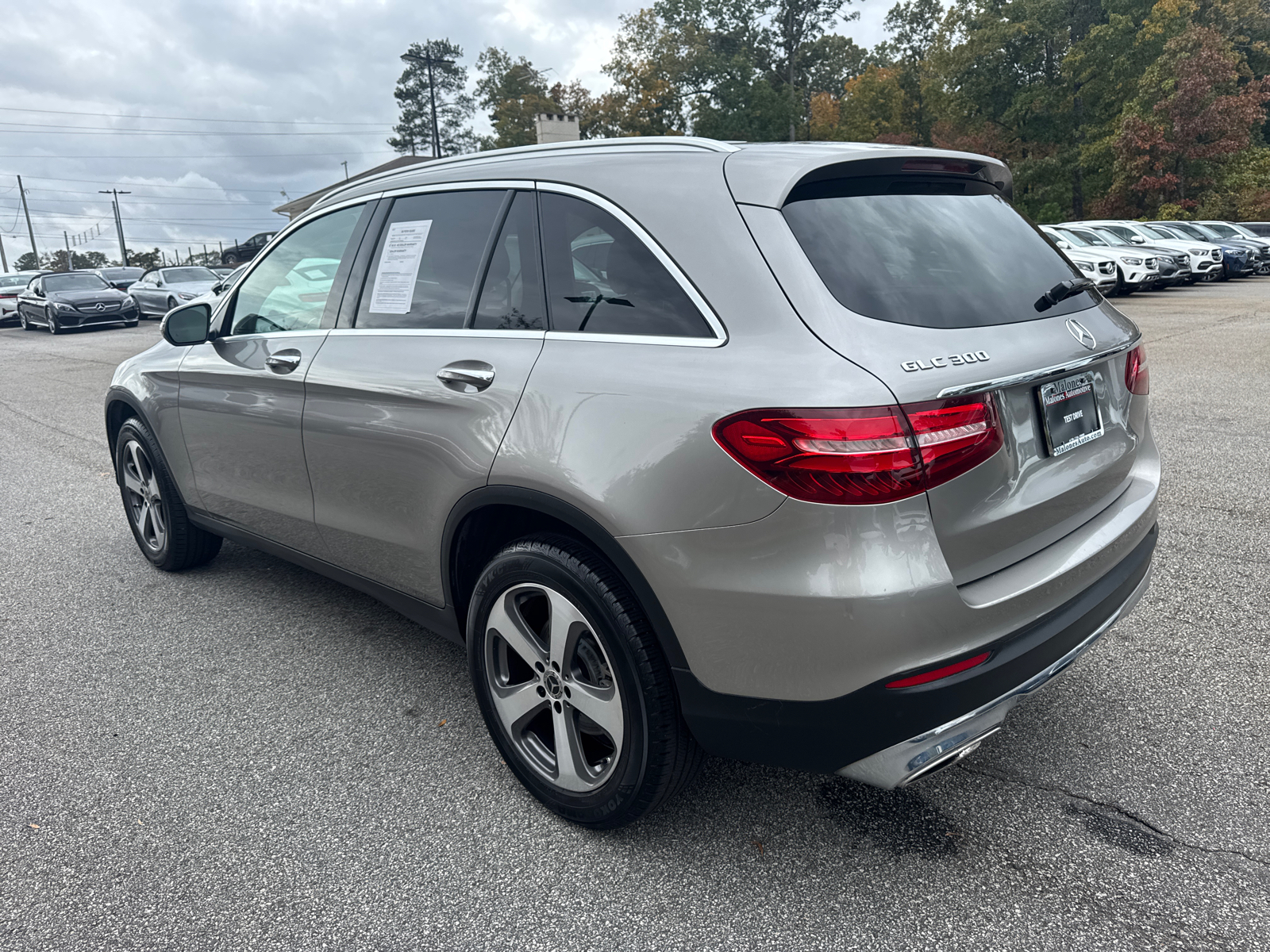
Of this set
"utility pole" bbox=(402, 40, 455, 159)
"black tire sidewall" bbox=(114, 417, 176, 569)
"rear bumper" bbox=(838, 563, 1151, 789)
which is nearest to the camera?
"rear bumper" bbox=(838, 563, 1151, 789)

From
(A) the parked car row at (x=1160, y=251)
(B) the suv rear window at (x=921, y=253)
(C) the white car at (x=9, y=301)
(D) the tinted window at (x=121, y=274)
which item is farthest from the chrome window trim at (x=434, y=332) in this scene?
(D) the tinted window at (x=121, y=274)

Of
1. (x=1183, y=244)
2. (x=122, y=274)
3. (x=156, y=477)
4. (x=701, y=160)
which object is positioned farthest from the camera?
(x=122, y=274)

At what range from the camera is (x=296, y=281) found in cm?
353

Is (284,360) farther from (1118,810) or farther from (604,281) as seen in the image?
(1118,810)

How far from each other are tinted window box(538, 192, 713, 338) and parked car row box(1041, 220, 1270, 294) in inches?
744

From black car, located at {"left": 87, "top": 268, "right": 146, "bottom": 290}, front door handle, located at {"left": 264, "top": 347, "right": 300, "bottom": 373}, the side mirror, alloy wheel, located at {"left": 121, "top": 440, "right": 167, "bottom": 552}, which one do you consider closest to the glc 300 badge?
front door handle, located at {"left": 264, "top": 347, "right": 300, "bottom": 373}

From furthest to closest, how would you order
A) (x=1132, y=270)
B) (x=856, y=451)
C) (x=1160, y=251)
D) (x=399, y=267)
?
1. (x=1160, y=251)
2. (x=1132, y=270)
3. (x=399, y=267)
4. (x=856, y=451)

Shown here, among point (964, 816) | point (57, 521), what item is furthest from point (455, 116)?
point (964, 816)

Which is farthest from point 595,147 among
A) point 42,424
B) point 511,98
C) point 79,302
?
point 511,98

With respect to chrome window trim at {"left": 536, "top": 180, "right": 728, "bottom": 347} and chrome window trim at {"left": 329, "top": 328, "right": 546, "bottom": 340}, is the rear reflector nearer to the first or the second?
chrome window trim at {"left": 536, "top": 180, "right": 728, "bottom": 347}

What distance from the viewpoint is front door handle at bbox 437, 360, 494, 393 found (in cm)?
252

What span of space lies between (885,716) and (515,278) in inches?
61.6

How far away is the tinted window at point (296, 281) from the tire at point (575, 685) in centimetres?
138

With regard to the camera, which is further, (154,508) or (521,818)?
(154,508)
